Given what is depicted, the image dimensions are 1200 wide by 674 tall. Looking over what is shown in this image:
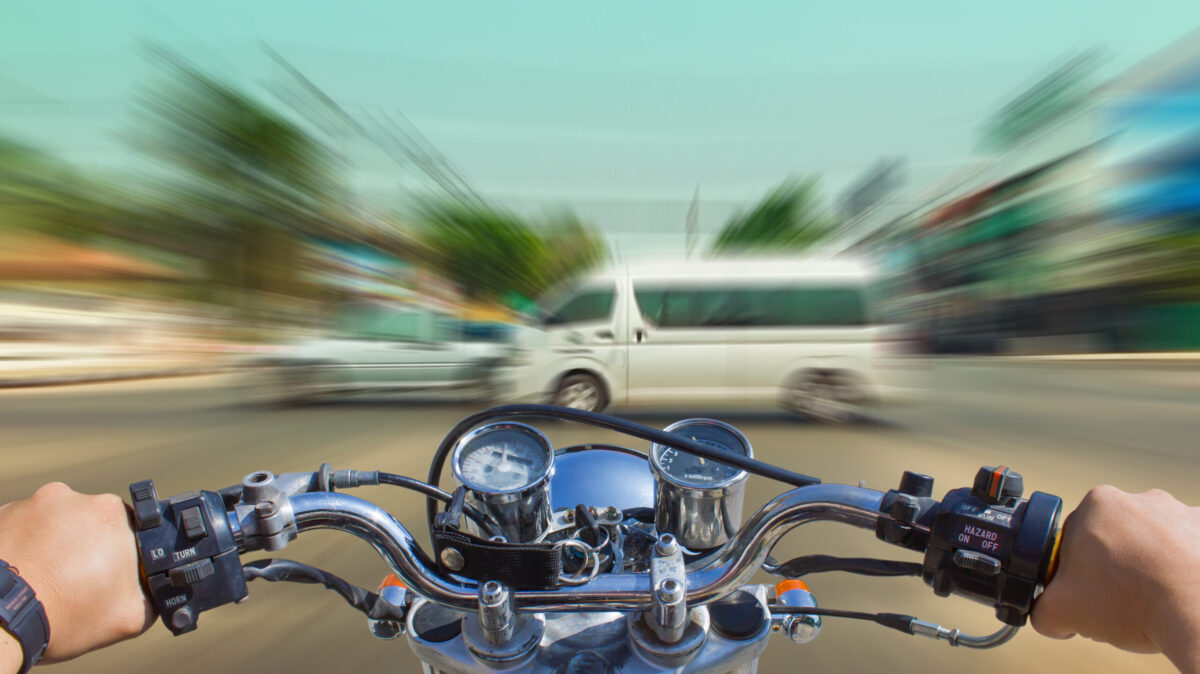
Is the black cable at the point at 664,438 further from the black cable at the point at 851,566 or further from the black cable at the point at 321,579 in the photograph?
the black cable at the point at 321,579

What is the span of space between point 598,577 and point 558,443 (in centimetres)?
411

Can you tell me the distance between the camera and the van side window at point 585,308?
6.53 metres

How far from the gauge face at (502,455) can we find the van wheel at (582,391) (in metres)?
5.30

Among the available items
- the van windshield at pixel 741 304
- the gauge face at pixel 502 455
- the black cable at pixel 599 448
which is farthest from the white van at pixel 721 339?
the gauge face at pixel 502 455

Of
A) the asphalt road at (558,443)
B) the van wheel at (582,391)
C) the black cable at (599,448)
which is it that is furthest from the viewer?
the van wheel at (582,391)

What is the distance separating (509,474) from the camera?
48.3 inches

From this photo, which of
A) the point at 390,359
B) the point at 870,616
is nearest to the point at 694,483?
the point at 870,616

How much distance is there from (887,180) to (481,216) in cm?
2057

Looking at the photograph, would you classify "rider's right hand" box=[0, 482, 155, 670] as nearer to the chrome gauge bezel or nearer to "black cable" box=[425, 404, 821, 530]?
"black cable" box=[425, 404, 821, 530]

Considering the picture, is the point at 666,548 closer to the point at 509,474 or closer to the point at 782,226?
the point at 509,474

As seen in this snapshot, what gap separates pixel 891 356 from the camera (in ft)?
21.3

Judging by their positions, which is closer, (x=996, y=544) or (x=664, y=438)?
(x=996, y=544)

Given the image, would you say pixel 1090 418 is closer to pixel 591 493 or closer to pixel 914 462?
pixel 914 462

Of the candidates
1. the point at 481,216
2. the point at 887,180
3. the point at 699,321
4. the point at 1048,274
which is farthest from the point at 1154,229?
the point at 481,216
